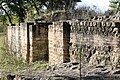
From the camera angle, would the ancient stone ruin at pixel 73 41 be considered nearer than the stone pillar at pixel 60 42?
Yes

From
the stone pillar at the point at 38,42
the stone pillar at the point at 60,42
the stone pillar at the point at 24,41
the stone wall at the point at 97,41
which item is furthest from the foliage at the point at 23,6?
the stone wall at the point at 97,41

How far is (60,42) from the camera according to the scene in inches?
424

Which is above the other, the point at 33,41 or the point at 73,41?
the point at 73,41

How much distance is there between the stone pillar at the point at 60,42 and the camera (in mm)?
10578

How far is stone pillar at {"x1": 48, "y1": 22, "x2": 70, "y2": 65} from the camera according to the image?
416 inches

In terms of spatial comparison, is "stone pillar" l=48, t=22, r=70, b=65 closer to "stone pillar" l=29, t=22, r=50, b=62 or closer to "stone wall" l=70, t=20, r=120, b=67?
"stone wall" l=70, t=20, r=120, b=67

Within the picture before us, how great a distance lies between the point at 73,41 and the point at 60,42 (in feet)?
2.03

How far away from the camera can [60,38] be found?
10.8 metres

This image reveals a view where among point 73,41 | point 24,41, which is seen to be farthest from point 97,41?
point 24,41

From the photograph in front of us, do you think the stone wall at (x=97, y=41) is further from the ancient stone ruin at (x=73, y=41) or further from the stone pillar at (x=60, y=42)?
the stone pillar at (x=60, y=42)

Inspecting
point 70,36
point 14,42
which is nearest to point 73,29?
point 70,36

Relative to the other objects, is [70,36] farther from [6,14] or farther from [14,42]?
[6,14]

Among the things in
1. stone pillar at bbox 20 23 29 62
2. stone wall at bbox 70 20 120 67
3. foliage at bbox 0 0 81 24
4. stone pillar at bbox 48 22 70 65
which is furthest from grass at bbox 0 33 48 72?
foliage at bbox 0 0 81 24

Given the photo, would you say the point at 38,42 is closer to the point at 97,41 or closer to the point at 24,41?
the point at 24,41
